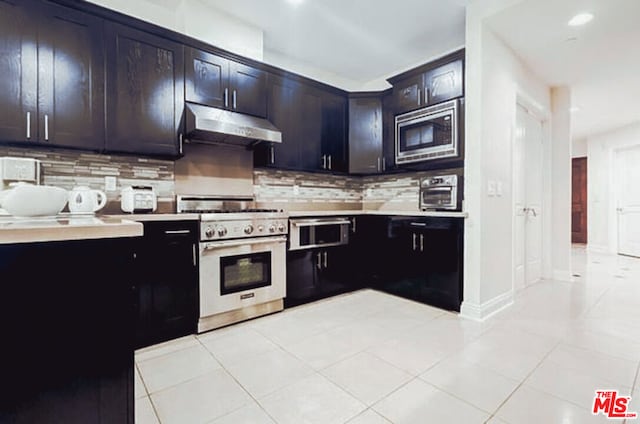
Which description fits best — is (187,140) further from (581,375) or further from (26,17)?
(581,375)

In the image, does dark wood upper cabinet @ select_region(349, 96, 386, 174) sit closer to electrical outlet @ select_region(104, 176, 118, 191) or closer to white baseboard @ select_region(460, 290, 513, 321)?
white baseboard @ select_region(460, 290, 513, 321)

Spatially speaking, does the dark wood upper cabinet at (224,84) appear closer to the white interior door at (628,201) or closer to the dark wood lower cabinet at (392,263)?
the dark wood lower cabinet at (392,263)

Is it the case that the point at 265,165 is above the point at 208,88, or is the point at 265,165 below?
below

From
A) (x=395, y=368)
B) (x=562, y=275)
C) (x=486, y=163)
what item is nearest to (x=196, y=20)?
(x=486, y=163)

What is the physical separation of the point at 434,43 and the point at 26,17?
363 centimetres

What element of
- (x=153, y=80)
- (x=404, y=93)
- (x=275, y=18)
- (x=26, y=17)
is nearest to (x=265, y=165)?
(x=153, y=80)

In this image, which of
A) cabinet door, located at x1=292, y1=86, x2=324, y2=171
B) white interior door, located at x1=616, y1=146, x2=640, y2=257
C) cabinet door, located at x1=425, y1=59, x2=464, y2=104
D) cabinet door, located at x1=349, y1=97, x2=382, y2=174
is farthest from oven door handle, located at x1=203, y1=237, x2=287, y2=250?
white interior door, located at x1=616, y1=146, x2=640, y2=257

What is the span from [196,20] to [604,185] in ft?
26.5

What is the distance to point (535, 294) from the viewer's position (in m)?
3.42

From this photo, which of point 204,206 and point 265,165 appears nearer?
point 204,206

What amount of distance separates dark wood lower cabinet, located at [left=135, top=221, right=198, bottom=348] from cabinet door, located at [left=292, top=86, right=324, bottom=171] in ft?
5.17

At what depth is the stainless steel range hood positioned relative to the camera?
8.21 ft

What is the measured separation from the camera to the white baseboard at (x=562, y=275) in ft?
13.2

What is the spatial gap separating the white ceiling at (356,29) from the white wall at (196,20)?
88 millimetres
